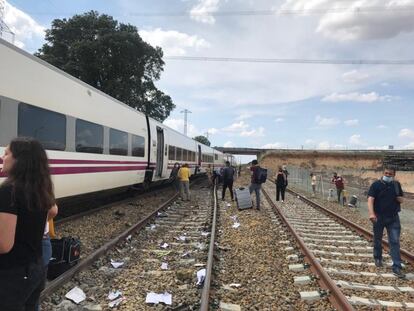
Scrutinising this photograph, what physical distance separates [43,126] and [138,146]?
25.2 feet

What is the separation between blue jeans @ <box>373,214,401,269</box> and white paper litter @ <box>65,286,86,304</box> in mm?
5045

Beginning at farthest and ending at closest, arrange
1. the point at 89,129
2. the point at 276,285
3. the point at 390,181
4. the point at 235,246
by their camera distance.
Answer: the point at 89,129 → the point at 235,246 → the point at 390,181 → the point at 276,285

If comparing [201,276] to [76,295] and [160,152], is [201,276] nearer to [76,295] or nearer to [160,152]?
[76,295]

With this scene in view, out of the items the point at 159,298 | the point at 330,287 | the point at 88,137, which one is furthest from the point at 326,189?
the point at 159,298

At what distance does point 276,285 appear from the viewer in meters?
6.83

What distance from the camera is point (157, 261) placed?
7973 mm

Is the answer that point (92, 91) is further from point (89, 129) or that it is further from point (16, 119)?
point (16, 119)

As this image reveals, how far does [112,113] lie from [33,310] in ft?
35.8

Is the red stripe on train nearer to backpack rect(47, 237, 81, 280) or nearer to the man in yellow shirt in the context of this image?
the man in yellow shirt

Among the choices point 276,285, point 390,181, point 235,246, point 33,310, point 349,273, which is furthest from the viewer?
point 235,246

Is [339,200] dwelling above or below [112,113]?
below

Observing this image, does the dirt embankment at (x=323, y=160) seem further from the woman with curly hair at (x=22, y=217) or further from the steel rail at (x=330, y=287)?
the woman with curly hair at (x=22, y=217)

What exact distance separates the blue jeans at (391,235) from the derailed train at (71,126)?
6.39 m

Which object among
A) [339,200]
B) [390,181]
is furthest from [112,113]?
[339,200]
